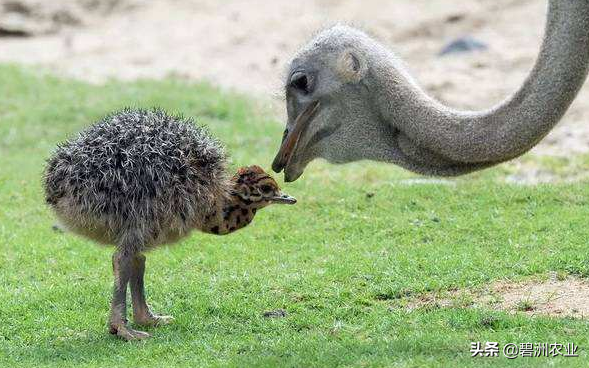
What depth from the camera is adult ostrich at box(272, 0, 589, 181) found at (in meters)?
6.88

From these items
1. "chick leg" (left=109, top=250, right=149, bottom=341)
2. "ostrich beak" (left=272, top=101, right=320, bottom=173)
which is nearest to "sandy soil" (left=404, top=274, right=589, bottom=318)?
"ostrich beak" (left=272, top=101, right=320, bottom=173)

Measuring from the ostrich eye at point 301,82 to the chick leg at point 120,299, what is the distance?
57.7 inches

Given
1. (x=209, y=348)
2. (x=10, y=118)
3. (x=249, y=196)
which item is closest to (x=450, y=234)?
(x=249, y=196)

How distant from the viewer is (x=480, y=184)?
11203 mm

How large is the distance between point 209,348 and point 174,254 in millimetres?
2409

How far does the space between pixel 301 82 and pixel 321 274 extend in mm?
1794

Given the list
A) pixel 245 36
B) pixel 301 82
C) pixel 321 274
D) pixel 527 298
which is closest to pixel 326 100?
pixel 301 82

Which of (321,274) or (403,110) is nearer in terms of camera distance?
(403,110)

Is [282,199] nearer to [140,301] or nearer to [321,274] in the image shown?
[321,274]

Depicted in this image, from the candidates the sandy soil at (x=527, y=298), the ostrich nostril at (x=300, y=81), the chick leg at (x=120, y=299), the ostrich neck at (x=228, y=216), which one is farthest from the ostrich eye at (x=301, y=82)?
the sandy soil at (x=527, y=298)

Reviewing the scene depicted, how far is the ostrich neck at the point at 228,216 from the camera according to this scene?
7.94m

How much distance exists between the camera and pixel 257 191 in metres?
8.04

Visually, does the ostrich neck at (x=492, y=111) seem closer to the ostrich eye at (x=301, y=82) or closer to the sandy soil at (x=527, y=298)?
the ostrich eye at (x=301, y=82)

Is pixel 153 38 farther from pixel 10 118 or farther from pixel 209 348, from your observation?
pixel 209 348
